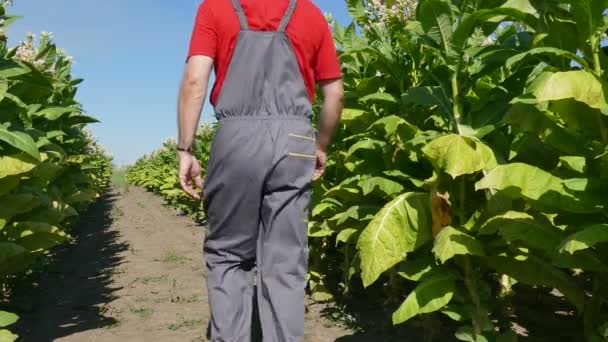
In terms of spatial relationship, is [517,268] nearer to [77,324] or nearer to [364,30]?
[364,30]

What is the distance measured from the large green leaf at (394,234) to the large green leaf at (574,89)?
1029 millimetres

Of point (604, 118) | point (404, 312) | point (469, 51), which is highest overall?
point (469, 51)

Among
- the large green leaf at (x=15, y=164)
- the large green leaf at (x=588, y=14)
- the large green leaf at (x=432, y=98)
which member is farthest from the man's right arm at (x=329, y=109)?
the large green leaf at (x=15, y=164)

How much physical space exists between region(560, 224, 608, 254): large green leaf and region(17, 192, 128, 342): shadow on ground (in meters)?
3.98

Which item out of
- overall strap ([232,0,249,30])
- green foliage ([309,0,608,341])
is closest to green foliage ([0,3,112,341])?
overall strap ([232,0,249,30])

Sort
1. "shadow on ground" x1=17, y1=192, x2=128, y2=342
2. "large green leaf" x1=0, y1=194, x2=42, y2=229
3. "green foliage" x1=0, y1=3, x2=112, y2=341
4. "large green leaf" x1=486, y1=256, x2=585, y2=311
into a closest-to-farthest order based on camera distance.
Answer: "large green leaf" x1=486, y1=256, x2=585, y2=311 < "green foliage" x1=0, y1=3, x2=112, y2=341 < "large green leaf" x1=0, y1=194, x2=42, y2=229 < "shadow on ground" x1=17, y1=192, x2=128, y2=342

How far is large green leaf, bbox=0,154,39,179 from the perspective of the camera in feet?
12.6

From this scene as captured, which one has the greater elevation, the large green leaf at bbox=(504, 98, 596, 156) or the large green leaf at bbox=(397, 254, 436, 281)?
the large green leaf at bbox=(504, 98, 596, 156)

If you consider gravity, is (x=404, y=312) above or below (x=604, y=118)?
below

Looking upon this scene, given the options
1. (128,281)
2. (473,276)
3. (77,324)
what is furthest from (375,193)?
(128,281)

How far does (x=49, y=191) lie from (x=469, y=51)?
17.6 feet

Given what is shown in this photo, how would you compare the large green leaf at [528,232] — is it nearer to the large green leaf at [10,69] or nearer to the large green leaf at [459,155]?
the large green leaf at [459,155]

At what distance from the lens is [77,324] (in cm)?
516

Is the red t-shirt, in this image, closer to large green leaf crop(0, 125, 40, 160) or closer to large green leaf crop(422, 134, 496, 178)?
large green leaf crop(422, 134, 496, 178)
